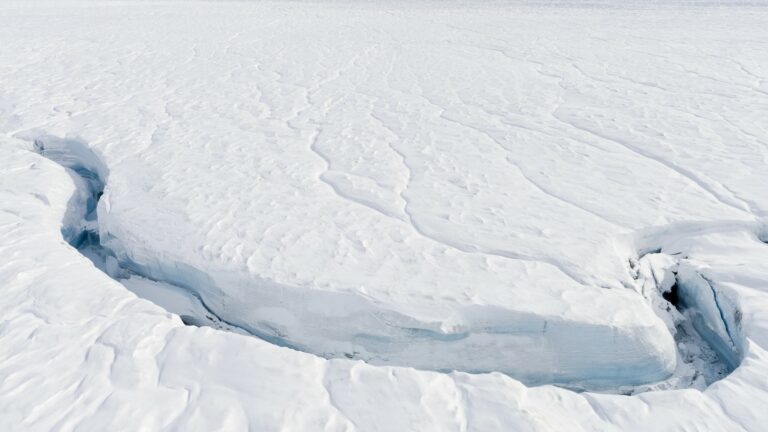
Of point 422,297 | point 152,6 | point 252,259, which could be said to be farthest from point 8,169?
point 152,6

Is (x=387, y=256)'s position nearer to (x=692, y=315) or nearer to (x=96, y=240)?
(x=692, y=315)

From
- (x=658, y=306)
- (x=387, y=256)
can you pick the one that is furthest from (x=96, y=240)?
(x=658, y=306)

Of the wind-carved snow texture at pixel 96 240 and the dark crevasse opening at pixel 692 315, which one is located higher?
the dark crevasse opening at pixel 692 315

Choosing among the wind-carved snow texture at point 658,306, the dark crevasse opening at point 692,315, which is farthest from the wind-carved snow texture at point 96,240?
the dark crevasse opening at point 692,315

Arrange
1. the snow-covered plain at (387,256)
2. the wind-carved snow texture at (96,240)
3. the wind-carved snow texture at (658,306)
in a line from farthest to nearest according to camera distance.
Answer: the wind-carved snow texture at (96,240), the wind-carved snow texture at (658,306), the snow-covered plain at (387,256)

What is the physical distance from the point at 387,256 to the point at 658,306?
952mm

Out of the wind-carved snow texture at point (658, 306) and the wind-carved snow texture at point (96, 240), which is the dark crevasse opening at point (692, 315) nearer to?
the wind-carved snow texture at point (658, 306)

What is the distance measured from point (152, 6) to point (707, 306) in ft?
36.6

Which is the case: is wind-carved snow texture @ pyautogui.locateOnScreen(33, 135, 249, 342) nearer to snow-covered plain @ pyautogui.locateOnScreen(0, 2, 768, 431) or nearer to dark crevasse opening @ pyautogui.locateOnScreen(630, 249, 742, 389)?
snow-covered plain @ pyautogui.locateOnScreen(0, 2, 768, 431)

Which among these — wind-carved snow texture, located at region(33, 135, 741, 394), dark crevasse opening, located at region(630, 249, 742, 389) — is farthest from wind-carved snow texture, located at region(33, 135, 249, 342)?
dark crevasse opening, located at region(630, 249, 742, 389)

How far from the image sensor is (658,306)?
198 cm

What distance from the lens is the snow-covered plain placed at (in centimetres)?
150

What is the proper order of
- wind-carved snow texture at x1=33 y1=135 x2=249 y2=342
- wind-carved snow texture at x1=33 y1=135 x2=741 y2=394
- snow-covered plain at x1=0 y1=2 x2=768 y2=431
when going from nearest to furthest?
snow-covered plain at x1=0 y1=2 x2=768 y2=431 < wind-carved snow texture at x1=33 y1=135 x2=741 y2=394 < wind-carved snow texture at x1=33 y1=135 x2=249 y2=342

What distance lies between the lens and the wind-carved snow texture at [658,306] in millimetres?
1774
